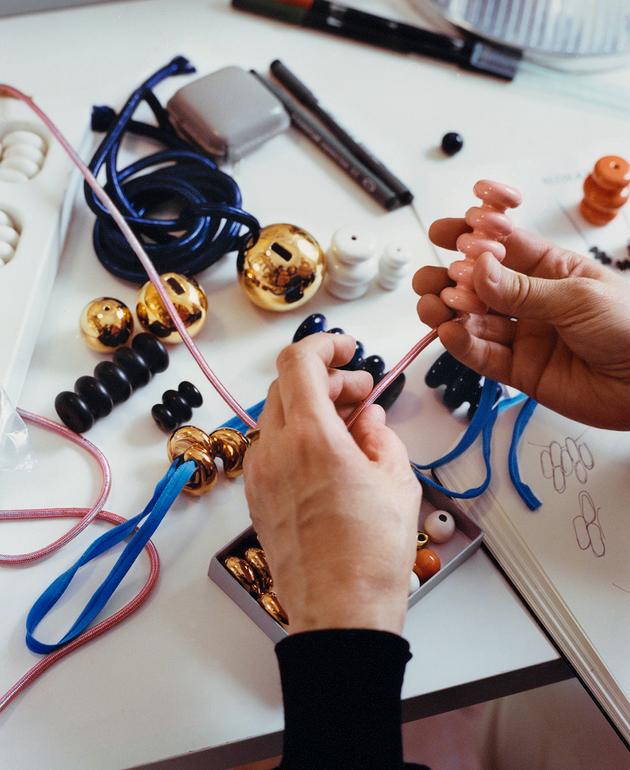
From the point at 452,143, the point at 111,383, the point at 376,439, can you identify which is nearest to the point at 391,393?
the point at 376,439

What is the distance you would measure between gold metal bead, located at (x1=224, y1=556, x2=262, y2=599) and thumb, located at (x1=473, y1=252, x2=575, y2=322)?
262 millimetres

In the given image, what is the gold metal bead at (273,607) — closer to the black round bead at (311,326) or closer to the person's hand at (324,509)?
the person's hand at (324,509)

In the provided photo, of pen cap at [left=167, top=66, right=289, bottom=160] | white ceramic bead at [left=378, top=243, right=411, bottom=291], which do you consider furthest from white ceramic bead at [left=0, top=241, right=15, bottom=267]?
white ceramic bead at [left=378, top=243, right=411, bottom=291]

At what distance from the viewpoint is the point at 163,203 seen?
2.62 feet

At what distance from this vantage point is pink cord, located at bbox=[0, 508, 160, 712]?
1.74 feet

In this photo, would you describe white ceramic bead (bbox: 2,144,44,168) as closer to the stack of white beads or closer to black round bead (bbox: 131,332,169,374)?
the stack of white beads

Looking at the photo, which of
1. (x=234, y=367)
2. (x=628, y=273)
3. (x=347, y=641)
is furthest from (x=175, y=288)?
(x=628, y=273)

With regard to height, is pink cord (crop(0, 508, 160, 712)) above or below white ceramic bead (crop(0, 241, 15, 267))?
below

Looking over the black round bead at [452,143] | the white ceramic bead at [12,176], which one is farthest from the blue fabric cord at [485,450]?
the white ceramic bead at [12,176]

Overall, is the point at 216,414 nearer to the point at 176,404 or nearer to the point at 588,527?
the point at 176,404

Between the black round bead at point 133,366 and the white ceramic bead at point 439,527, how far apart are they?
0.86 ft

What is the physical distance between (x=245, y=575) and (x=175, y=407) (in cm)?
16

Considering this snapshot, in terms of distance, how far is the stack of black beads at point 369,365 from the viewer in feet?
2.19

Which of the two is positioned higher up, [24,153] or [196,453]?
[24,153]
